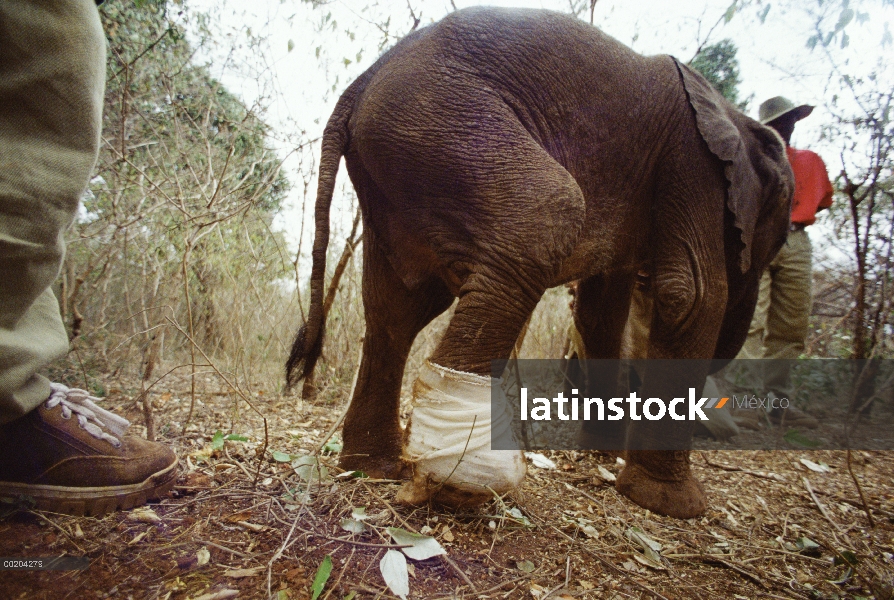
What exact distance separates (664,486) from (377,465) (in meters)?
1.32

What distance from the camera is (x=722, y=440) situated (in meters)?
3.88

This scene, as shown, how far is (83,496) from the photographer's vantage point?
4.92 ft

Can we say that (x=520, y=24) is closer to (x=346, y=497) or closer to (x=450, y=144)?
(x=450, y=144)

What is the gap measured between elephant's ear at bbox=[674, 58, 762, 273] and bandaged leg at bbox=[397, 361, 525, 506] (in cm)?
159

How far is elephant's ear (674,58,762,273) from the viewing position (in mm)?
2320

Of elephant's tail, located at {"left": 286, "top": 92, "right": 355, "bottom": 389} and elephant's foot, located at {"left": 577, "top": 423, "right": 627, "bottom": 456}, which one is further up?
elephant's tail, located at {"left": 286, "top": 92, "right": 355, "bottom": 389}

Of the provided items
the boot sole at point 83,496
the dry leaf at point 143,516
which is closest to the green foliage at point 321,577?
the dry leaf at point 143,516

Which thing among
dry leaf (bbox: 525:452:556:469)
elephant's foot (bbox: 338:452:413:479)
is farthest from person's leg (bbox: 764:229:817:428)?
elephant's foot (bbox: 338:452:413:479)

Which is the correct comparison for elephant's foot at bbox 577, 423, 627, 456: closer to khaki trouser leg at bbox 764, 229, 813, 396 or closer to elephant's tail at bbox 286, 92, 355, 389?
elephant's tail at bbox 286, 92, 355, 389

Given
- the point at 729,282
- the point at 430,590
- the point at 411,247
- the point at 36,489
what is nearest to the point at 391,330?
the point at 411,247

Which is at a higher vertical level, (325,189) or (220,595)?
(325,189)

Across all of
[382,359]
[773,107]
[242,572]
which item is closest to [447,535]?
[242,572]

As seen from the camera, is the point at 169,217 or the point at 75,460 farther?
the point at 169,217

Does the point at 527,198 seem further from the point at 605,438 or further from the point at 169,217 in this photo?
the point at 169,217
